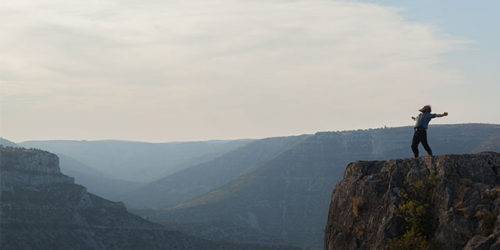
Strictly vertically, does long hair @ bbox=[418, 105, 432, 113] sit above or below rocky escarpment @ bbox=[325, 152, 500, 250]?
above

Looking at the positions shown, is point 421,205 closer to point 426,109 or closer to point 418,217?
point 418,217

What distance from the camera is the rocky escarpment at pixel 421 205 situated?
21.9 m

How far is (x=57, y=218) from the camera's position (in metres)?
163

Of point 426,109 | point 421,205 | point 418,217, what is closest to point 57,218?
point 426,109

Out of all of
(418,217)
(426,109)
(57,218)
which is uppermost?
(426,109)

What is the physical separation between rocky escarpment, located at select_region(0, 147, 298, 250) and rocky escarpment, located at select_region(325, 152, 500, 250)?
125306mm

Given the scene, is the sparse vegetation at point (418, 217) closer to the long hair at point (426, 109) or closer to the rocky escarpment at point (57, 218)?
the long hair at point (426, 109)

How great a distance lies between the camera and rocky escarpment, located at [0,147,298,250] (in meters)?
150

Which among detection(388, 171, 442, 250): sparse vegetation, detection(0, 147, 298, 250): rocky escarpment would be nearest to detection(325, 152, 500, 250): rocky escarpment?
detection(388, 171, 442, 250): sparse vegetation

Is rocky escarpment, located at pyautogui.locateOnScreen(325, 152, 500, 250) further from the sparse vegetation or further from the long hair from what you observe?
the long hair

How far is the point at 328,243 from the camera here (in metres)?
27.2

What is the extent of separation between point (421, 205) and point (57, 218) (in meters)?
150

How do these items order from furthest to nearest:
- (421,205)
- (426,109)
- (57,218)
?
(57,218) → (426,109) → (421,205)

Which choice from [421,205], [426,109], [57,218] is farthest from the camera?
[57,218]
